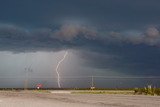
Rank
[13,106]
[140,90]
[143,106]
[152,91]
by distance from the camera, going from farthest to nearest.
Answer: [140,90] → [152,91] → [143,106] → [13,106]

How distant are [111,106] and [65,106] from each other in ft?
13.0

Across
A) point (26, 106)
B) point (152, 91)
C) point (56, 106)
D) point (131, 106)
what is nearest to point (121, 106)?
point (131, 106)

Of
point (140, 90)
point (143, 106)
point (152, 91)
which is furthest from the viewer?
point (140, 90)

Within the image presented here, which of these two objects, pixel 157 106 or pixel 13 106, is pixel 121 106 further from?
pixel 13 106

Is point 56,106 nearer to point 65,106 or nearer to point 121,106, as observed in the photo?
point 65,106

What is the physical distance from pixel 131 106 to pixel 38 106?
8032 millimetres

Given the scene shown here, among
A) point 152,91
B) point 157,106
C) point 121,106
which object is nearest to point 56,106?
point 121,106

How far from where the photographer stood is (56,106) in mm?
31234

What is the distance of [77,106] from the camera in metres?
31.7

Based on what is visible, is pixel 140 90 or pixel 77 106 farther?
pixel 140 90

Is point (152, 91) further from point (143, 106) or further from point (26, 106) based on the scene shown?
point (26, 106)

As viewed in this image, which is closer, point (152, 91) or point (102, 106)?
point (102, 106)

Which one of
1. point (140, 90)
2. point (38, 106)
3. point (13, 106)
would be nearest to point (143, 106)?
point (38, 106)

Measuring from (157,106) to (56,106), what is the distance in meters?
8.77
